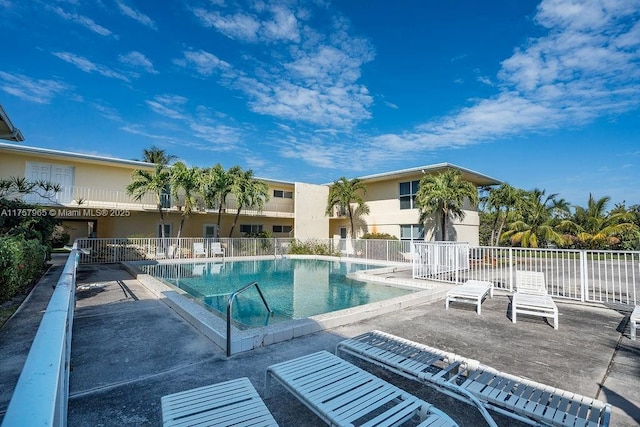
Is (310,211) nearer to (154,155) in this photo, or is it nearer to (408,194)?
(408,194)

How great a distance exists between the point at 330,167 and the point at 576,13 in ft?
76.4

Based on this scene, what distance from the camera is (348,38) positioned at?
1497cm

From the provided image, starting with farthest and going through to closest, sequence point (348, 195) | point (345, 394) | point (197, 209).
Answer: point (348, 195)
point (197, 209)
point (345, 394)

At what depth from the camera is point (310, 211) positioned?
1027 inches

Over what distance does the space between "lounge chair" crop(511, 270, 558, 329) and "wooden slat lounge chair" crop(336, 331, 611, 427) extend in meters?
3.42

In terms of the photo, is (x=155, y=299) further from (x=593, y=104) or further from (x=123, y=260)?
(x=593, y=104)

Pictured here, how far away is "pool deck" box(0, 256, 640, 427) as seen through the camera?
10.9 feet

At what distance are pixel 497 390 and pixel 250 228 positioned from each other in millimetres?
24580

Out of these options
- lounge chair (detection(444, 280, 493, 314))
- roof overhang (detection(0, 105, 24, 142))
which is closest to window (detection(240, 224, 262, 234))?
roof overhang (detection(0, 105, 24, 142))

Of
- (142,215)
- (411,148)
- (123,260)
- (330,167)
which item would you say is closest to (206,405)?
(123,260)

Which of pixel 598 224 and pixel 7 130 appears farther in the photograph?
pixel 598 224

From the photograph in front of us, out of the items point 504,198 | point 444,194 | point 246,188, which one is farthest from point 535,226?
point 246,188

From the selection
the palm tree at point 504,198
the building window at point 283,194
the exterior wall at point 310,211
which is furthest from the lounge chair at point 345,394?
the building window at point 283,194

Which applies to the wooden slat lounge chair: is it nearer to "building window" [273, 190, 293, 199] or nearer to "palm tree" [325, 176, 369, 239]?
"palm tree" [325, 176, 369, 239]
